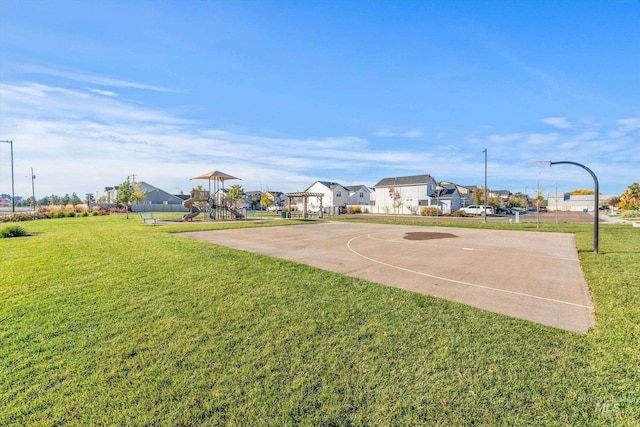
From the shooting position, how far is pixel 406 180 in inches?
2256

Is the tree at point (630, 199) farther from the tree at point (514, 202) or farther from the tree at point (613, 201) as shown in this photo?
the tree at point (514, 202)

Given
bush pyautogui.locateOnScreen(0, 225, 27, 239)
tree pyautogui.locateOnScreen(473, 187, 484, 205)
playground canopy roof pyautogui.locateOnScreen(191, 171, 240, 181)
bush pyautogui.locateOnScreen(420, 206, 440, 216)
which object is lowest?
bush pyautogui.locateOnScreen(420, 206, 440, 216)

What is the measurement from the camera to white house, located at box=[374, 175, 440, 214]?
53.3 metres

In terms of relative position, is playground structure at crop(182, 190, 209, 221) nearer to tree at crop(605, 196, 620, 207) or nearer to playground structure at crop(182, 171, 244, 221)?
playground structure at crop(182, 171, 244, 221)

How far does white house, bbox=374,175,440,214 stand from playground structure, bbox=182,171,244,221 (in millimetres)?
29478

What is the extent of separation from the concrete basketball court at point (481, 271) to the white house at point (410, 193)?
132ft

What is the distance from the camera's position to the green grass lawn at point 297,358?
280 cm

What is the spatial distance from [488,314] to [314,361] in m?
2.99

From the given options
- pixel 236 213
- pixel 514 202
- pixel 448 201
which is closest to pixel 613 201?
pixel 514 202

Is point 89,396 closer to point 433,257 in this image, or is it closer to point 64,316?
point 64,316

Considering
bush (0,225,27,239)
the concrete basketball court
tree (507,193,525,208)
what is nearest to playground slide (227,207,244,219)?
bush (0,225,27,239)

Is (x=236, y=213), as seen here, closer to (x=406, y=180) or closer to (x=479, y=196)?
(x=406, y=180)

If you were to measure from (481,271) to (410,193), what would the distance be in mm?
49815

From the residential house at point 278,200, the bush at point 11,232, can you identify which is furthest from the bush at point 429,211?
the bush at point 11,232
